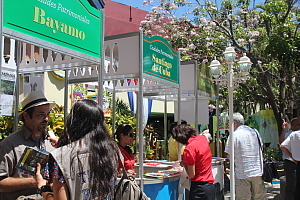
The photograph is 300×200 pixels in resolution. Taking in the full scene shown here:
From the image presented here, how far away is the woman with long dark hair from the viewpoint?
1871mm

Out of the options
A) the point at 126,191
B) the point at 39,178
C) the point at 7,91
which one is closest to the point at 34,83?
the point at 7,91

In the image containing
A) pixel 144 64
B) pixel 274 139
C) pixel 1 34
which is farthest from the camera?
pixel 274 139

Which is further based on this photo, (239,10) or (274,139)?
(274,139)

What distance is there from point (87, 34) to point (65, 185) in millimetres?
1889

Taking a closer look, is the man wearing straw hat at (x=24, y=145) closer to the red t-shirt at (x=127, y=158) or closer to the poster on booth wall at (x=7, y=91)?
the poster on booth wall at (x=7, y=91)

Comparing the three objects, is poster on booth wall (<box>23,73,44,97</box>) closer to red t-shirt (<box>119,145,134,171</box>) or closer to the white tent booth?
the white tent booth

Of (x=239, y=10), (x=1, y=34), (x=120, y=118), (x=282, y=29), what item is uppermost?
(x=239, y=10)

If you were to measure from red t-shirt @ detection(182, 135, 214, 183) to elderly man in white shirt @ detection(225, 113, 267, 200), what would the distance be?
3.75 ft

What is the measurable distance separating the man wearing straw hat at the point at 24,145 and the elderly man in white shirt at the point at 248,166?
3.66m

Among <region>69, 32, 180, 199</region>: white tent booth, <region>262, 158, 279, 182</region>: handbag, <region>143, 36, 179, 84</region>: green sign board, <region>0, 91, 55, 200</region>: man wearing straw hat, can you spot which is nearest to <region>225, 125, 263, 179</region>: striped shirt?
<region>262, 158, 279, 182</region>: handbag

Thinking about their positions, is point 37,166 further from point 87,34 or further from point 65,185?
point 87,34

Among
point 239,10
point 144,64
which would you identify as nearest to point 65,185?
point 144,64

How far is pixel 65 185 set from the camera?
6.13ft

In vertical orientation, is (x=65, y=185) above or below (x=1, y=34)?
below
